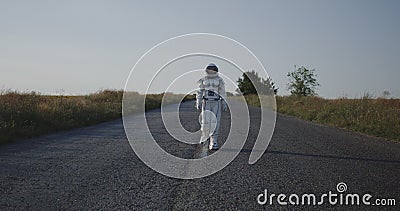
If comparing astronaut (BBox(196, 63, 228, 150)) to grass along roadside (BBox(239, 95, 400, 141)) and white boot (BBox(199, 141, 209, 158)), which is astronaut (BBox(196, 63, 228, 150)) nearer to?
white boot (BBox(199, 141, 209, 158))

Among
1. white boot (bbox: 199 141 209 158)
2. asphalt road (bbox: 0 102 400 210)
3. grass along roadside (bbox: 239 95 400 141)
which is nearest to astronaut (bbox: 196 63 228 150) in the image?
white boot (bbox: 199 141 209 158)

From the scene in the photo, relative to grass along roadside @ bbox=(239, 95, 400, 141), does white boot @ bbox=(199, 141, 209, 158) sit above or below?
below

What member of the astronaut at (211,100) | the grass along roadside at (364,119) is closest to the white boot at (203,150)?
the astronaut at (211,100)

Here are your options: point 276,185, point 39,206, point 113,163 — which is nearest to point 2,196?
point 39,206

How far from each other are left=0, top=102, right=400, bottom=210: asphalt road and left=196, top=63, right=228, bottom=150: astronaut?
0.64 m

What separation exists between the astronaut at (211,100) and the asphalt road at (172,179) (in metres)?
0.64

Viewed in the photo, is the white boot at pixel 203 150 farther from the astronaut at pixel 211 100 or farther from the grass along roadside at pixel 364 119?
the grass along roadside at pixel 364 119

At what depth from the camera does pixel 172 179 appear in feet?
17.9

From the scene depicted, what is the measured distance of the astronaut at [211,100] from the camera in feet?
27.8

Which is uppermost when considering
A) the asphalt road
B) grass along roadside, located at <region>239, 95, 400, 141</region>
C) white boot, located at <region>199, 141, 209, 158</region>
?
grass along roadside, located at <region>239, 95, 400, 141</region>

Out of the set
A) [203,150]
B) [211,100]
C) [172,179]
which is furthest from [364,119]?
[172,179]

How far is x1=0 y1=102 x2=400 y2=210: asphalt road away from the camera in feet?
14.3

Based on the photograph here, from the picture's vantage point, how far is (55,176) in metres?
5.58

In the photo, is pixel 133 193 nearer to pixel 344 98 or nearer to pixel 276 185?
pixel 276 185
